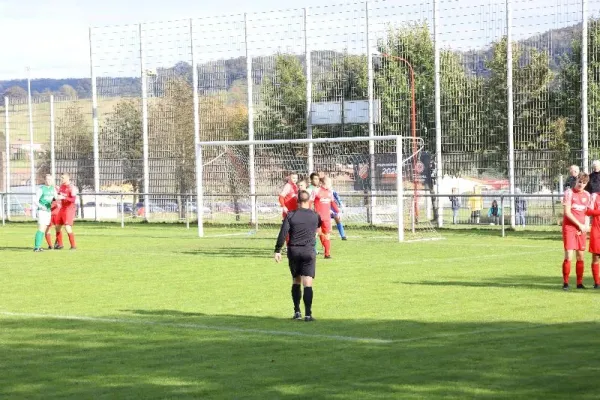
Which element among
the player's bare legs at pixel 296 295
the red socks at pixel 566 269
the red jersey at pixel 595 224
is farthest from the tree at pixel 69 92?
the player's bare legs at pixel 296 295

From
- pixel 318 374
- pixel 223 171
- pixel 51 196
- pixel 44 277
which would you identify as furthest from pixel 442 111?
pixel 318 374

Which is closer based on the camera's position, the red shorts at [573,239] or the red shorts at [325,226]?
the red shorts at [573,239]

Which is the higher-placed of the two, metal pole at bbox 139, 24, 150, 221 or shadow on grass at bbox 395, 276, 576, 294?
metal pole at bbox 139, 24, 150, 221

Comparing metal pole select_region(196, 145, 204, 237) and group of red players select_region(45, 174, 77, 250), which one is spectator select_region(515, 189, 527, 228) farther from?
group of red players select_region(45, 174, 77, 250)

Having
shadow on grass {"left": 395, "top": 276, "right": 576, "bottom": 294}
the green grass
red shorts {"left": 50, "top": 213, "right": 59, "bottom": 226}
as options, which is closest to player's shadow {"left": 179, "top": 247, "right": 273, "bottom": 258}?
the green grass

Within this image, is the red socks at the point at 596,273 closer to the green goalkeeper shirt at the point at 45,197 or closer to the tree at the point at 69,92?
the green goalkeeper shirt at the point at 45,197

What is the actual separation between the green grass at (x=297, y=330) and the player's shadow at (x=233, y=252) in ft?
3.91

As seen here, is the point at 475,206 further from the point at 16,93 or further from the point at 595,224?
→ the point at 16,93

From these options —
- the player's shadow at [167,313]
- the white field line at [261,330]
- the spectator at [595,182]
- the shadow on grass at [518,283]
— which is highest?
the spectator at [595,182]

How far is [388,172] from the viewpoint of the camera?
38.6 metres

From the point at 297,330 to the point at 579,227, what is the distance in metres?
6.68

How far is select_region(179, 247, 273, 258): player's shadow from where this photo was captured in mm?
30109

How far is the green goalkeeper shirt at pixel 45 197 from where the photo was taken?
32.9 metres

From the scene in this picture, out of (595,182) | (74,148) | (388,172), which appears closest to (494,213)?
(388,172)
